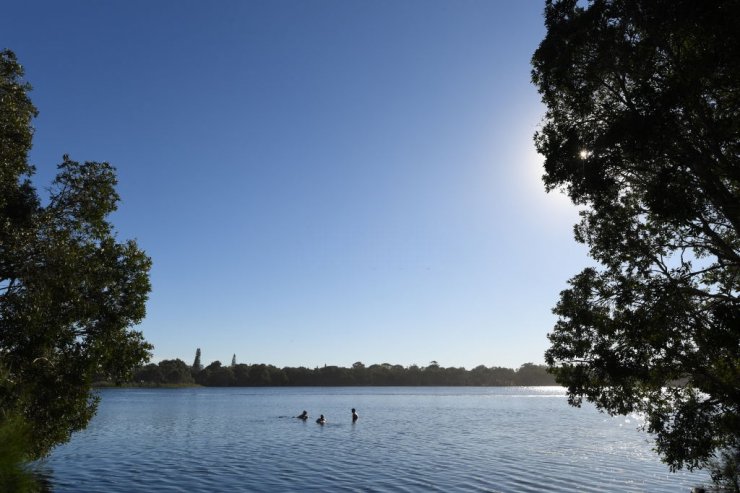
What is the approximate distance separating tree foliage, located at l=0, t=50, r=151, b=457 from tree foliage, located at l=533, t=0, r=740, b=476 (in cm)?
1801

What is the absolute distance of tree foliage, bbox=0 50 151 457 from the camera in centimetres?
1728

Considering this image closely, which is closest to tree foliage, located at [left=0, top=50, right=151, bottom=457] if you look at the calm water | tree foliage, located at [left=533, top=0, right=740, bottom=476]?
the calm water

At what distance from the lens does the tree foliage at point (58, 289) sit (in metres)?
17.3

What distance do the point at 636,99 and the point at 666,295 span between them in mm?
7049

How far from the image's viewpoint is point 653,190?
46.1 feet

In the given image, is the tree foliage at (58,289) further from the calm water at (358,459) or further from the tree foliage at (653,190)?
Result: the tree foliage at (653,190)

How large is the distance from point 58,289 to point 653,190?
20282 mm

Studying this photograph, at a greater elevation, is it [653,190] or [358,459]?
[653,190]

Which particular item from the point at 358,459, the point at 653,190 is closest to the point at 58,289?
the point at 653,190

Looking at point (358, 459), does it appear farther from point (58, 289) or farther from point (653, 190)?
point (653, 190)

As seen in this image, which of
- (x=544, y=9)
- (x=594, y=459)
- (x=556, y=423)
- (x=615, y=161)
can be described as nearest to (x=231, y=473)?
(x=594, y=459)

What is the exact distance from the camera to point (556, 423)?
7181 cm

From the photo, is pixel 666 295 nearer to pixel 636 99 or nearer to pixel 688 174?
pixel 688 174

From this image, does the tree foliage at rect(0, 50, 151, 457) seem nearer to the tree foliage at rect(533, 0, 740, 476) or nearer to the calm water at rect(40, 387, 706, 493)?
the calm water at rect(40, 387, 706, 493)
